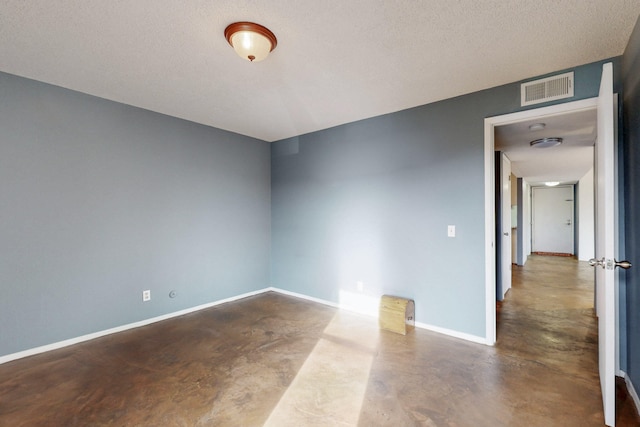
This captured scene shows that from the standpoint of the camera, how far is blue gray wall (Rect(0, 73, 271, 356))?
98.1 inches

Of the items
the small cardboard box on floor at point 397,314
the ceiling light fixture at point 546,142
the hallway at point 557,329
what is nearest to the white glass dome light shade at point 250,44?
Result: the small cardboard box on floor at point 397,314

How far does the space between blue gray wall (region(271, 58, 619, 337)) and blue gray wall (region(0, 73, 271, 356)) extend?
1.07 m

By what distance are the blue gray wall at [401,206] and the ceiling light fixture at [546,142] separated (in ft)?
5.24

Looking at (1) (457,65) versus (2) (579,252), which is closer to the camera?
(1) (457,65)

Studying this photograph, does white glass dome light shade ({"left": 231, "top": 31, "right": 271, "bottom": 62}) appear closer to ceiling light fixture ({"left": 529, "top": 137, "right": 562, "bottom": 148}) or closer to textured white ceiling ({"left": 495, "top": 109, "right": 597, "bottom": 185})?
textured white ceiling ({"left": 495, "top": 109, "right": 597, "bottom": 185})

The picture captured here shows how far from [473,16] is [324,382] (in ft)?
8.92

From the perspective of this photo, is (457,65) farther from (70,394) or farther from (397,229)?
(70,394)

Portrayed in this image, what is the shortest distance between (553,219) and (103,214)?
11.6 meters

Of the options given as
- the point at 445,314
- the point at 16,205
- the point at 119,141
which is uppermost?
the point at 119,141

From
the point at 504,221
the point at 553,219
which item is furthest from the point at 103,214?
the point at 553,219

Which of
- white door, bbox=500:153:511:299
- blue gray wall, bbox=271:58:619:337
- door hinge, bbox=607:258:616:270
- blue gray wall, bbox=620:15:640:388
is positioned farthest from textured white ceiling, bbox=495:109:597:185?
door hinge, bbox=607:258:616:270

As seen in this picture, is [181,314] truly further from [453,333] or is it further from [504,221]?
[504,221]

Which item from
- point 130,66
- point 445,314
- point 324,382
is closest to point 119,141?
point 130,66

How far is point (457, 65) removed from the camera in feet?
7.63
